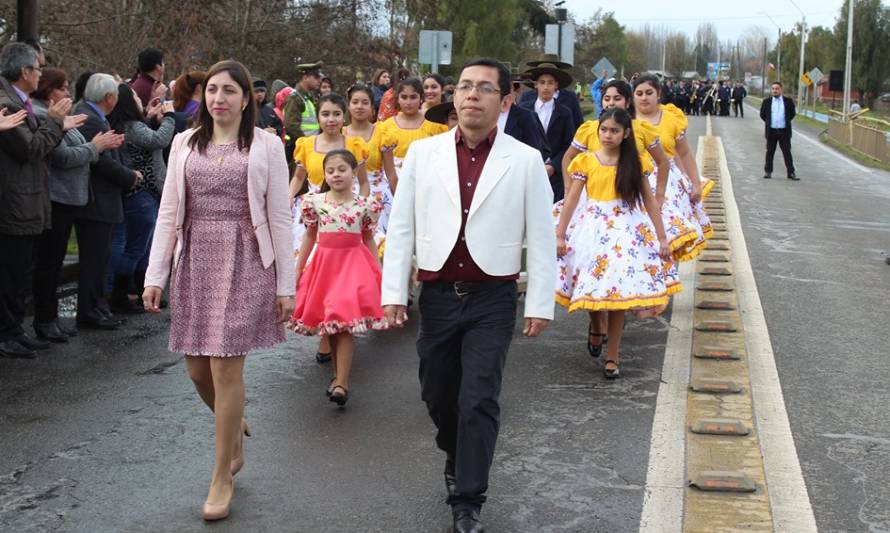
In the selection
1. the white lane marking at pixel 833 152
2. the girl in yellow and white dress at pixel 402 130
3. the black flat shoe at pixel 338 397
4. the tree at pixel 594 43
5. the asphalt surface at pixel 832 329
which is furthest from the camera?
the tree at pixel 594 43

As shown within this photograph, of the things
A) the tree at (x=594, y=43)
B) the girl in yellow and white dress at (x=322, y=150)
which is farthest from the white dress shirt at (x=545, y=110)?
the tree at (x=594, y=43)

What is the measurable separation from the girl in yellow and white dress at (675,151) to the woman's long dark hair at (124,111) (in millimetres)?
4044

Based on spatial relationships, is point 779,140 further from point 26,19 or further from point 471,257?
point 471,257

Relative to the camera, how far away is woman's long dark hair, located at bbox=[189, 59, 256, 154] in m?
5.24

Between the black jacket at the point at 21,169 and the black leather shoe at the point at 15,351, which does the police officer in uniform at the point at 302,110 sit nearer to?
the black jacket at the point at 21,169

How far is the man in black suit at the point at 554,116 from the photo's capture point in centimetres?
1049

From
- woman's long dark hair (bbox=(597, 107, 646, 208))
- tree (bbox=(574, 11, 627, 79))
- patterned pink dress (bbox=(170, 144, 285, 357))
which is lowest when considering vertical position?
patterned pink dress (bbox=(170, 144, 285, 357))

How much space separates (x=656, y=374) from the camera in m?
7.71

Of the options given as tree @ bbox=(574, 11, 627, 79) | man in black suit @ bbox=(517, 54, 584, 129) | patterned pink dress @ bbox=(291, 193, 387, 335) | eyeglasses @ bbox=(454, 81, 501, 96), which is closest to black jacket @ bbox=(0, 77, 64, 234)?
patterned pink dress @ bbox=(291, 193, 387, 335)

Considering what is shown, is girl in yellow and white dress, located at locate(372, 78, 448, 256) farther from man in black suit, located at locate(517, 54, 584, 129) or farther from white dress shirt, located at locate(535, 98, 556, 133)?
man in black suit, located at locate(517, 54, 584, 129)

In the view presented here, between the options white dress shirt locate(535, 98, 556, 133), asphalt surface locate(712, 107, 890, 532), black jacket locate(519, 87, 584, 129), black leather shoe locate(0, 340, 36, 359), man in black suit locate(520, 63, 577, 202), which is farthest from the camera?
black jacket locate(519, 87, 584, 129)

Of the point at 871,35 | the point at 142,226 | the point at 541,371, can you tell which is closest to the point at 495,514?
the point at 541,371

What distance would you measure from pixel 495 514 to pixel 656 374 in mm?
2853

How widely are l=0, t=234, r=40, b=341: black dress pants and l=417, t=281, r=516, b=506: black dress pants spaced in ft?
14.3
